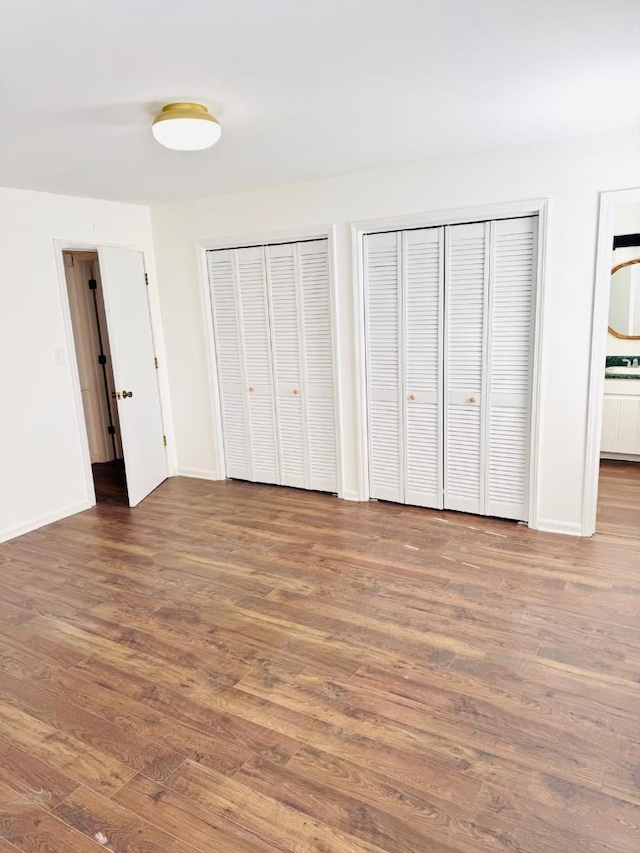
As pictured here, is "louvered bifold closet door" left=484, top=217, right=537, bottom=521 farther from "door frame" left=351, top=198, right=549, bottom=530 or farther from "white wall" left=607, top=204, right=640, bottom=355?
"white wall" left=607, top=204, right=640, bottom=355

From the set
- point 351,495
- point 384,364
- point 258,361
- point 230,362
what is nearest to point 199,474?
point 230,362

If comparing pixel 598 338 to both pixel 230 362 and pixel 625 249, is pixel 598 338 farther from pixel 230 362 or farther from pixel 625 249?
pixel 230 362

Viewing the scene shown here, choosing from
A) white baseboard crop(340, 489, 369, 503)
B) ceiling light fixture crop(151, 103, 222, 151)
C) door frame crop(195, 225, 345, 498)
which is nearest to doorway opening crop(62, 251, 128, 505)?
door frame crop(195, 225, 345, 498)

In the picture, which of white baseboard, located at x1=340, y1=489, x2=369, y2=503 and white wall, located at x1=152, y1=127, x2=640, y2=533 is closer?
white wall, located at x1=152, y1=127, x2=640, y2=533

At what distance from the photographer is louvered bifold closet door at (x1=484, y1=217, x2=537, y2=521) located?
364 cm

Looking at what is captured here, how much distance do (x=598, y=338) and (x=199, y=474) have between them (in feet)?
11.8

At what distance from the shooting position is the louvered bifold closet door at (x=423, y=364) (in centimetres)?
393

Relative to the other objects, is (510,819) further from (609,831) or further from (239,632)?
(239,632)

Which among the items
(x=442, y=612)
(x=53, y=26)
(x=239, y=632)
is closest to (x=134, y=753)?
(x=239, y=632)

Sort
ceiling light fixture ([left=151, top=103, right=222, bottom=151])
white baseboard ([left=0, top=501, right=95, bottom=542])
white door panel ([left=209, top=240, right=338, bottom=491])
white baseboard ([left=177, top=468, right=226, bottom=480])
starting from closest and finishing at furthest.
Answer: ceiling light fixture ([left=151, top=103, right=222, bottom=151])
white baseboard ([left=0, top=501, right=95, bottom=542])
white door panel ([left=209, top=240, right=338, bottom=491])
white baseboard ([left=177, top=468, right=226, bottom=480])

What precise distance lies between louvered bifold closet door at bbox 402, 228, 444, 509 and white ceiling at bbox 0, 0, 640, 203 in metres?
0.65

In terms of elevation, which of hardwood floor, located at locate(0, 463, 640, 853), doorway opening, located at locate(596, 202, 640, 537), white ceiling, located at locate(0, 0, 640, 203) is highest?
white ceiling, located at locate(0, 0, 640, 203)

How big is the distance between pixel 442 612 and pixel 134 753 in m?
1.57

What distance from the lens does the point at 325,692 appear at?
2.35m
